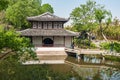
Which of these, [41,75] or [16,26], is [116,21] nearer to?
[16,26]

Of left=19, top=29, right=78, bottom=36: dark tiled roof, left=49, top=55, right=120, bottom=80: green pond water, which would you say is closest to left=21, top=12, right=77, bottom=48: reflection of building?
left=19, top=29, right=78, bottom=36: dark tiled roof

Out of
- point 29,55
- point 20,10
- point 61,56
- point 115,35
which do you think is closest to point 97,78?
point 29,55

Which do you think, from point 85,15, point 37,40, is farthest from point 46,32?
point 85,15

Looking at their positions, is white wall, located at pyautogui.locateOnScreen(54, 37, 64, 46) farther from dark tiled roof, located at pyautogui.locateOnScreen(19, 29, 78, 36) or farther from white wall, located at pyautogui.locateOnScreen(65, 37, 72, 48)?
dark tiled roof, located at pyautogui.locateOnScreen(19, 29, 78, 36)

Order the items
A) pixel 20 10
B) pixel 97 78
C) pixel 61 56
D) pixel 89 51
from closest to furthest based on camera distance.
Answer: pixel 97 78 < pixel 89 51 < pixel 61 56 < pixel 20 10

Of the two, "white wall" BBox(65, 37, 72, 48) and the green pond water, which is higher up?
"white wall" BBox(65, 37, 72, 48)

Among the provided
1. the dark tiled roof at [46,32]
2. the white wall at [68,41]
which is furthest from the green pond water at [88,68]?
the white wall at [68,41]

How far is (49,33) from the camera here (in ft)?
116

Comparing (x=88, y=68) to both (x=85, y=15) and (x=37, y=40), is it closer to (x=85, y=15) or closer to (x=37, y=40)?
(x=37, y=40)

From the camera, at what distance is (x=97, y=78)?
17.2m

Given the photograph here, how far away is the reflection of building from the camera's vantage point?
3489 cm

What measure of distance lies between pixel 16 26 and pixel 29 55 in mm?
36787

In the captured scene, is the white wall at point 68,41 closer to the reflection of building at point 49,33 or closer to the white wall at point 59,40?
the reflection of building at point 49,33

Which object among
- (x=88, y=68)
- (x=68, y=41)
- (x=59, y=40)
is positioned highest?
(x=59, y=40)
